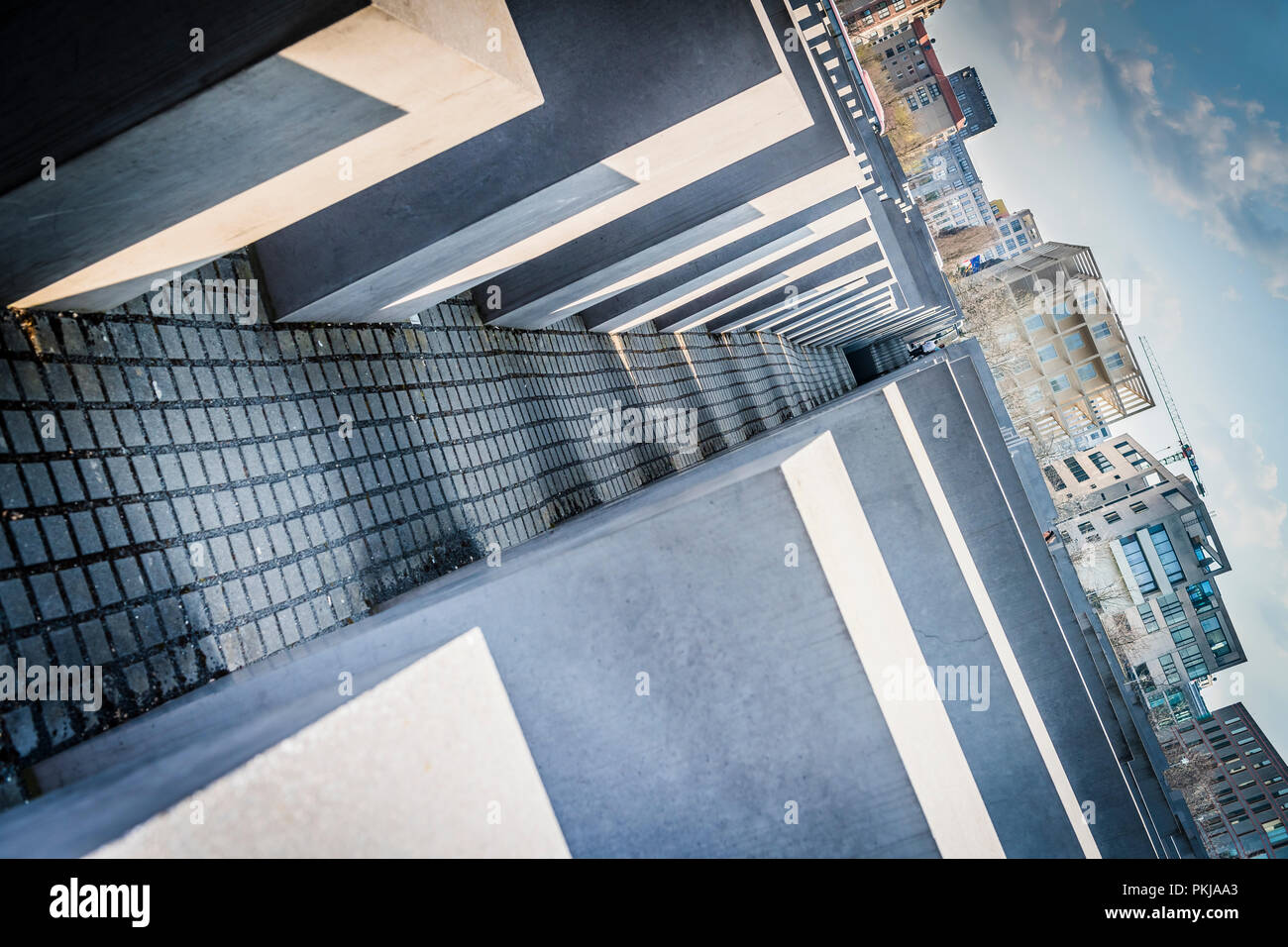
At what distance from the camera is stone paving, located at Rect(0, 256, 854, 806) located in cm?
381

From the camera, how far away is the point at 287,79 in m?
3.18

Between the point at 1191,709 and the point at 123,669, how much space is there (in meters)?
73.6

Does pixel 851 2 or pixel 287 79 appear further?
pixel 851 2

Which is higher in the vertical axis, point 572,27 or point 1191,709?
point 572,27

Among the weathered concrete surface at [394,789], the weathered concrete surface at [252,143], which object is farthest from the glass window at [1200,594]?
the weathered concrete surface at [394,789]

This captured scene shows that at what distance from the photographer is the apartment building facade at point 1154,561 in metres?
51.0

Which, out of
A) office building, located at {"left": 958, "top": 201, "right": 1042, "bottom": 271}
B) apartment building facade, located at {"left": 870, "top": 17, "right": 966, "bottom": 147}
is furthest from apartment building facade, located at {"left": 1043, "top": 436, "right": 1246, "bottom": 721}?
office building, located at {"left": 958, "top": 201, "right": 1042, "bottom": 271}

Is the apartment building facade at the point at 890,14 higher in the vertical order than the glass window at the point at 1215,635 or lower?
higher

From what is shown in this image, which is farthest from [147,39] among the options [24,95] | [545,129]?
[545,129]

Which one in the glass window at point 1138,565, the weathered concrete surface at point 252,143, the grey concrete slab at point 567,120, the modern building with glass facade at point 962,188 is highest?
the modern building with glass facade at point 962,188

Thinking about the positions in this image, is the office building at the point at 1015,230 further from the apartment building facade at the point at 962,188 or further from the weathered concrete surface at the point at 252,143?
the weathered concrete surface at the point at 252,143

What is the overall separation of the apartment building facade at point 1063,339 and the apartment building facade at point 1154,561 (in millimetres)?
3910
